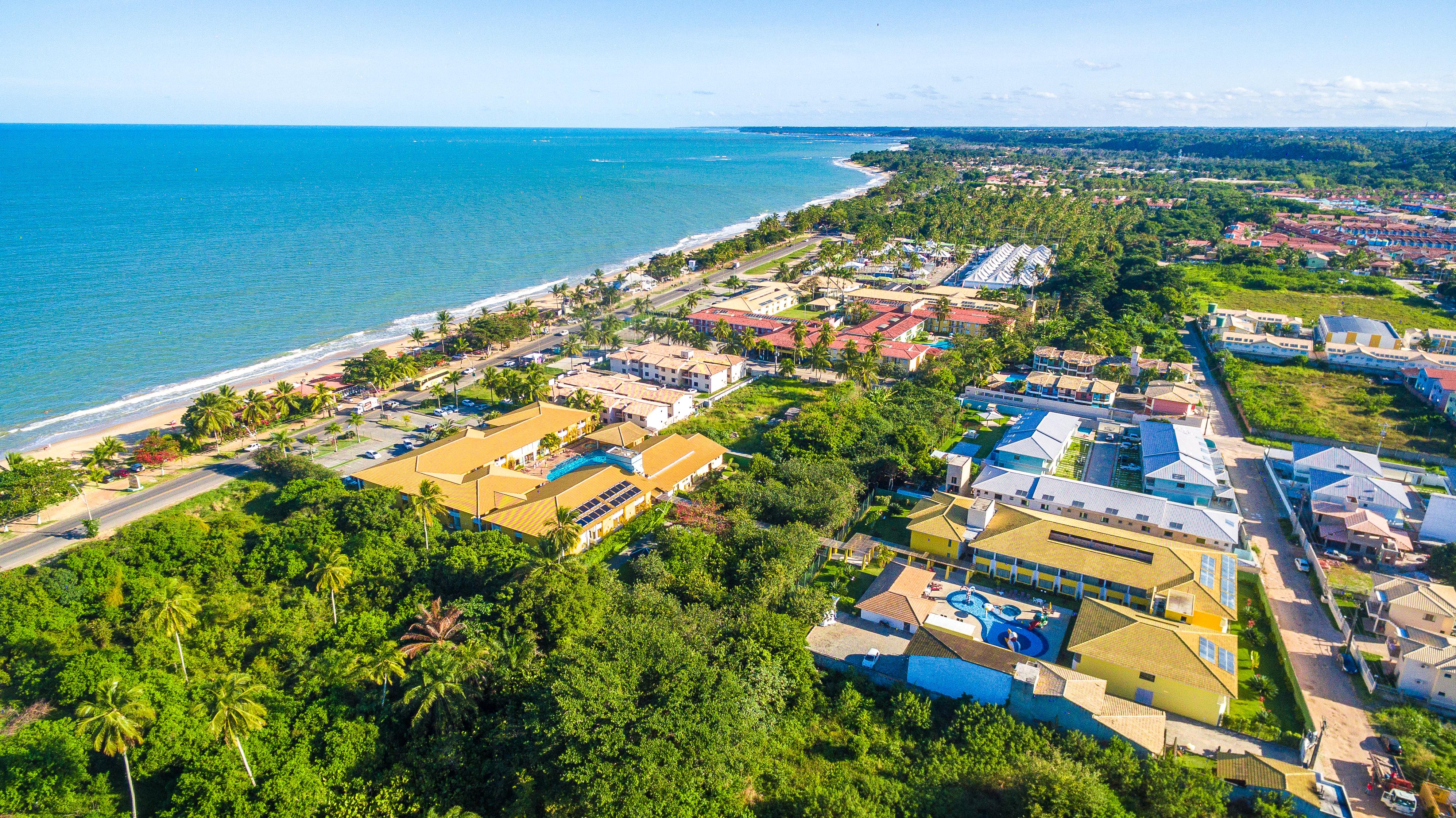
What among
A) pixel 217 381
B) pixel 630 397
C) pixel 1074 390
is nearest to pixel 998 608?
pixel 1074 390

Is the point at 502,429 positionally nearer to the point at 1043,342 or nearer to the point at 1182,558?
the point at 1182,558

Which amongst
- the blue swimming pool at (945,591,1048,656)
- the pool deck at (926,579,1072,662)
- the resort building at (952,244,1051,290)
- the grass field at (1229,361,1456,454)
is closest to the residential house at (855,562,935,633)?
Result: the pool deck at (926,579,1072,662)

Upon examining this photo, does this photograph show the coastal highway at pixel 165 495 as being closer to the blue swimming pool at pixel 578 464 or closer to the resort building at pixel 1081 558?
the blue swimming pool at pixel 578 464

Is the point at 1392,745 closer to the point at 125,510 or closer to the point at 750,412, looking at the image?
the point at 750,412

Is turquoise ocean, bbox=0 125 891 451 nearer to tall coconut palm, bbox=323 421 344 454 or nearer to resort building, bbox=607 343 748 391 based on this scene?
tall coconut palm, bbox=323 421 344 454

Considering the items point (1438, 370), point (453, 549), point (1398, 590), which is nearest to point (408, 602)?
point (453, 549)

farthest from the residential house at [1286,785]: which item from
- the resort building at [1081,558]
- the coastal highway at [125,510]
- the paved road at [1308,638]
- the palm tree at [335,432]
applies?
the coastal highway at [125,510]
